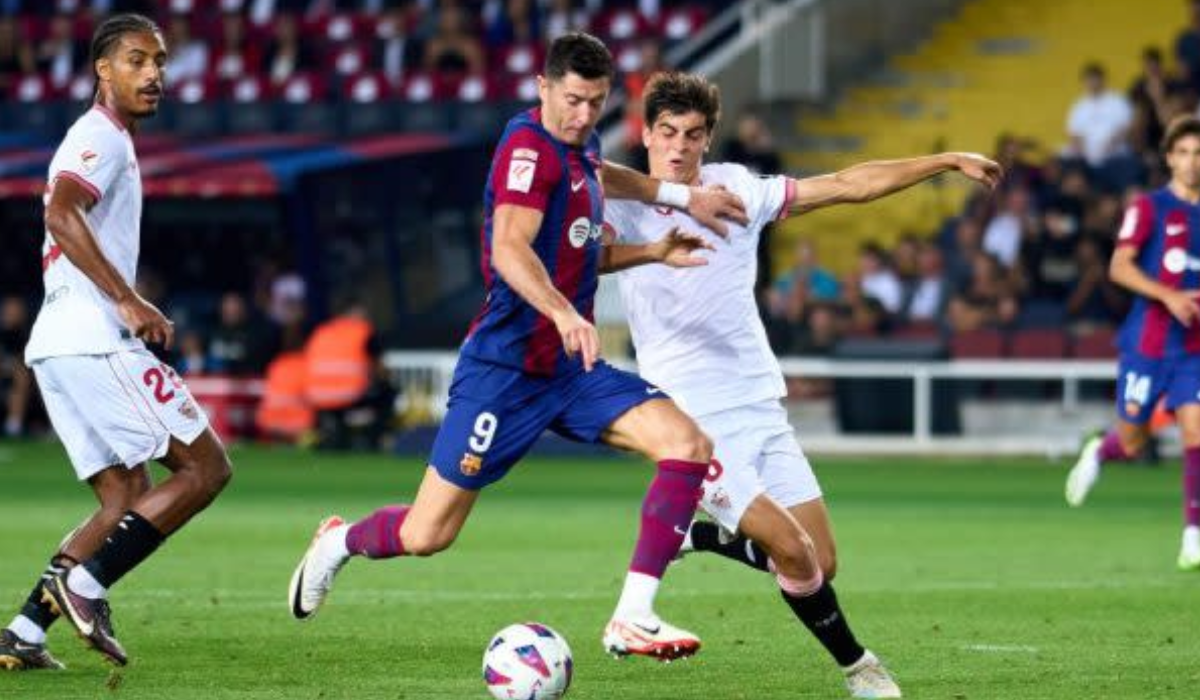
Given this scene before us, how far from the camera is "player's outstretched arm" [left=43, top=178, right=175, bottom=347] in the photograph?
8.87 meters

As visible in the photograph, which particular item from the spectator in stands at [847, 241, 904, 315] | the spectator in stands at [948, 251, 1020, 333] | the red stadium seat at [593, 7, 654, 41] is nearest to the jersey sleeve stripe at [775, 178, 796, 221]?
the spectator in stands at [948, 251, 1020, 333]

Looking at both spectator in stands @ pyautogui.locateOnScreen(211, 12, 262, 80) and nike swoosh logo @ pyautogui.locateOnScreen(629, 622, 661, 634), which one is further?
spectator in stands @ pyautogui.locateOnScreen(211, 12, 262, 80)

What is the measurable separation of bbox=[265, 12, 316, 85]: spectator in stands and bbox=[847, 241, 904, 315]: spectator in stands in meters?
8.53

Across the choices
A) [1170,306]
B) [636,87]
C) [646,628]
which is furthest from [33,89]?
[646,628]

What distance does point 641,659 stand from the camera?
9.96 metres

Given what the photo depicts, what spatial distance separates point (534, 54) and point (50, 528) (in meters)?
15.6

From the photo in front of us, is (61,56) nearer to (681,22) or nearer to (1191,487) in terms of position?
(681,22)

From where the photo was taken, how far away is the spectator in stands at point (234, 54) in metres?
32.6

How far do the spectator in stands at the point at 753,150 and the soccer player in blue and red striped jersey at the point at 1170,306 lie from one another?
40.2 ft

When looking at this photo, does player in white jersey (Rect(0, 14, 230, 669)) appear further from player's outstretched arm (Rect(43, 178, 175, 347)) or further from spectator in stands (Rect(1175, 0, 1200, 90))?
spectator in stands (Rect(1175, 0, 1200, 90))

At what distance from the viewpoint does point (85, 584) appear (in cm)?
916

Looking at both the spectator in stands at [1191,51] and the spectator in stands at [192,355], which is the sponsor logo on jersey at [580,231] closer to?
the spectator in stands at [1191,51]

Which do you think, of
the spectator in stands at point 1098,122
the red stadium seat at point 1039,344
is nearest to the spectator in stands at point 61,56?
the spectator in stands at point 1098,122

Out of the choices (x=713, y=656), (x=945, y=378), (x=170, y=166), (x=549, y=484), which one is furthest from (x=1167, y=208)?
(x=170, y=166)
